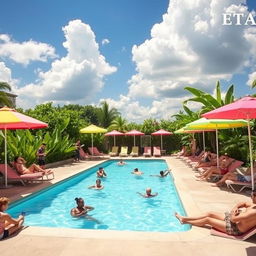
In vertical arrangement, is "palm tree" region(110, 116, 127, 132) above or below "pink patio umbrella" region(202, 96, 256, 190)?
above

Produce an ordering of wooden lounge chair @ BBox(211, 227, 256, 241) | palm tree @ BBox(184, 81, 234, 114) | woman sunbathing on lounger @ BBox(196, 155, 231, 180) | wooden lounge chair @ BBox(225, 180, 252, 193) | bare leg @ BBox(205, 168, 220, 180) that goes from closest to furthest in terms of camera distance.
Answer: wooden lounge chair @ BBox(211, 227, 256, 241)
wooden lounge chair @ BBox(225, 180, 252, 193)
woman sunbathing on lounger @ BBox(196, 155, 231, 180)
bare leg @ BBox(205, 168, 220, 180)
palm tree @ BBox(184, 81, 234, 114)

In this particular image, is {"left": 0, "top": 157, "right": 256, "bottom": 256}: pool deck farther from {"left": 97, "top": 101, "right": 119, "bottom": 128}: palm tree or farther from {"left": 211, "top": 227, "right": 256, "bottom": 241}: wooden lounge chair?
{"left": 97, "top": 101, "right": 119, "bottom": 128}: palm tree

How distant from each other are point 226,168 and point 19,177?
747cm

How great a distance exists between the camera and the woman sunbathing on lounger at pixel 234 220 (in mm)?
4820

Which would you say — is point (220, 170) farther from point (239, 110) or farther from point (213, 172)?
point (239, 110)

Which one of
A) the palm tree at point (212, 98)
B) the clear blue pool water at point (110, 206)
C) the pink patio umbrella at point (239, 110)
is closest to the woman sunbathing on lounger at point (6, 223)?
the clear blue pool water at point (110, 206)

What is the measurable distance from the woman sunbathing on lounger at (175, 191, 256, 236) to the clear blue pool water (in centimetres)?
109

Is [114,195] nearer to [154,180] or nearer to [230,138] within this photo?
[154,180]

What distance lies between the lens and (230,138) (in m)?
16.1

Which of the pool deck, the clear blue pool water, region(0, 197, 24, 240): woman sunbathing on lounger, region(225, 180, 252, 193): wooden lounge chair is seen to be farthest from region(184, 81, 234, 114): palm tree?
region(0, 197, 24, 240): woman sunbathing on lounger

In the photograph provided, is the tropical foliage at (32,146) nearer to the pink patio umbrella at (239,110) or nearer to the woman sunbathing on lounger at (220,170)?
the woman sunbathing on lounger at (220,170)

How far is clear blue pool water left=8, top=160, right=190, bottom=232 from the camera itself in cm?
760

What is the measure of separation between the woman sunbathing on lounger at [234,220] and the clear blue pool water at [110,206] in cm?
109

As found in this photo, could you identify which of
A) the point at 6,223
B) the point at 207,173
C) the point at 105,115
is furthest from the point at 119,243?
the point at 105,115
